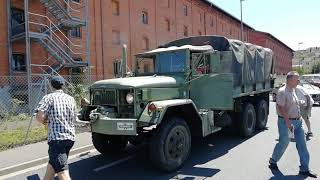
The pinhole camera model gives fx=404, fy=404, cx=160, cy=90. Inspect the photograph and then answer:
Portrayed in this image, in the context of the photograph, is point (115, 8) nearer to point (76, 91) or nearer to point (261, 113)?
point (76, 91)

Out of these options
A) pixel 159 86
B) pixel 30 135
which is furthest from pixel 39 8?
pixel 159 86

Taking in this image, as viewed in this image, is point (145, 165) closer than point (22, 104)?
Yes

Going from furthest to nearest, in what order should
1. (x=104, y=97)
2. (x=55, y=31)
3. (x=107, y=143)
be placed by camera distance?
1. (x=55, y=31)
2. (x=107, y=143)
3. (x=104, y=97)

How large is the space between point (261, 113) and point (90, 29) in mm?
20788

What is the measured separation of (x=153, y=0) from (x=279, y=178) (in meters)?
36.2

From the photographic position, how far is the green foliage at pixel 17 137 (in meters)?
10.8

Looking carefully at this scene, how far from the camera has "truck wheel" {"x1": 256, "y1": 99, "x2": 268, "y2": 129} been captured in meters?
12.9

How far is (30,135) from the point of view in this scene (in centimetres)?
1198

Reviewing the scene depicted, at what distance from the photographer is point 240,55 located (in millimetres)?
11203

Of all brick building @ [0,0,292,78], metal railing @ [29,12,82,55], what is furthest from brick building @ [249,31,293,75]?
metal railing @ [29,12,82,55]

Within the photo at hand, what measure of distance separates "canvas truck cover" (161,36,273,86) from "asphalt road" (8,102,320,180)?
76.4 inches

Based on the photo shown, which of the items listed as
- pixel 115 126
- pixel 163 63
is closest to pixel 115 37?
pixel 163 63

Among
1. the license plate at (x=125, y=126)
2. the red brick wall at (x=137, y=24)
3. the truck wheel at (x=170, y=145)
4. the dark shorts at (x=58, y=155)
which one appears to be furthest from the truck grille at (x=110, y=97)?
the red brick wall at (x=137, y=24)

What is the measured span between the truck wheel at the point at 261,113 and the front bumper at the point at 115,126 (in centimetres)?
653
